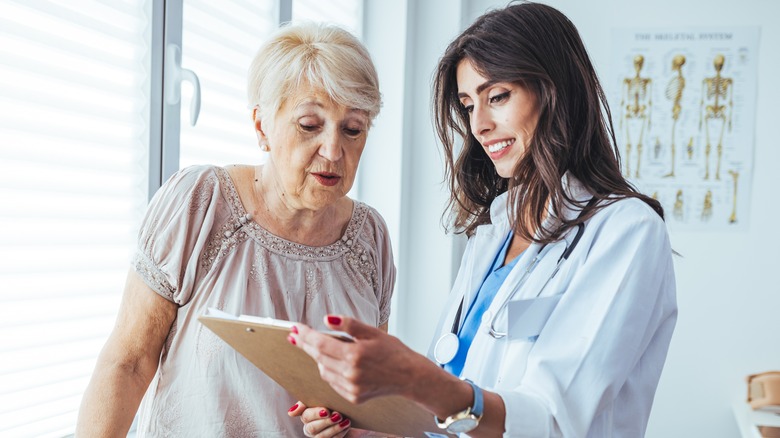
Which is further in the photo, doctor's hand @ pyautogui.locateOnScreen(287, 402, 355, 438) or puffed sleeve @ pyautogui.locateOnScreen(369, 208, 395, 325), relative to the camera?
puffed sleeve @ pyautogui.locateOnScreen(369, 208, 395, 325)

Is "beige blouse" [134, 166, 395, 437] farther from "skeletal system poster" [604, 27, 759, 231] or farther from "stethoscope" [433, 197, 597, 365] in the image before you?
"skeletal system poster" [604, 27, 759, 231]

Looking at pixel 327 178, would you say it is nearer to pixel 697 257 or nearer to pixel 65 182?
pixel 65 182

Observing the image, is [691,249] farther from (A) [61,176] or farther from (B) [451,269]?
(A) [61,176]

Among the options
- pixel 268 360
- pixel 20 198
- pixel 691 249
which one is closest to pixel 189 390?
pixel 268 360

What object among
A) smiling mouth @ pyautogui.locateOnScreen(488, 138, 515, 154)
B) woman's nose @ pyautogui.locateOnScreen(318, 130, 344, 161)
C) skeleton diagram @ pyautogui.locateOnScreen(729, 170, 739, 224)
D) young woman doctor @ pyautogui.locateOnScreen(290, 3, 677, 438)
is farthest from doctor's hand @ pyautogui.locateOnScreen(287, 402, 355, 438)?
skeleton diagram @ pyautogui.locateOnScreen(729, 170, 739, 224)

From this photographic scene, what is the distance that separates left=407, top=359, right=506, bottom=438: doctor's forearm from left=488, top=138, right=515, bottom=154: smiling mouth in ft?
1.82

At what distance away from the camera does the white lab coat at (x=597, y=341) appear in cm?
113

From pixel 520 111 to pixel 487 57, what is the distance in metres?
0.13

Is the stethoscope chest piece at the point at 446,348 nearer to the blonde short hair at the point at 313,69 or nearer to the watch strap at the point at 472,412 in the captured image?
the watch strap at the point at 472,412

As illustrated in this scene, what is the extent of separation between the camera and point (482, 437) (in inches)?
44.2

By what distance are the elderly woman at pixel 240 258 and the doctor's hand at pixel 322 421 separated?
0.13m

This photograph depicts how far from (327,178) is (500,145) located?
1.17ft

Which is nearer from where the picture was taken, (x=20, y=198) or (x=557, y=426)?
(x=557, y=426)

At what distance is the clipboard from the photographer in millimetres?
991
